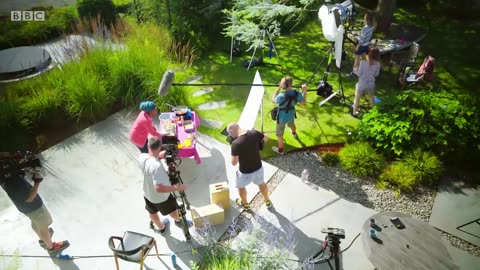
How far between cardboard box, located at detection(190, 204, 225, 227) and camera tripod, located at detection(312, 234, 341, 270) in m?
1.56

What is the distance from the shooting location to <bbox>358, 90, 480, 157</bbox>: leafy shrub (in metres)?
6.72

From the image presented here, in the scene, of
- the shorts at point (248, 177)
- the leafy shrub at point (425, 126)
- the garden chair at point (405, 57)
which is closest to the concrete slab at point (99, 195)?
the shorts at point (248, 177)

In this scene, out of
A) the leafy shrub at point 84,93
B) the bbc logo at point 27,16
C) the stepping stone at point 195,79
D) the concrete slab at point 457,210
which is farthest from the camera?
the bbc logo at point 27,16

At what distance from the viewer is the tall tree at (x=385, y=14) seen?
10781 mm

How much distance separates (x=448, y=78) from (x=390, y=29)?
232 cm

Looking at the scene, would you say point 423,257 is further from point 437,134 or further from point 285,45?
point 285,45

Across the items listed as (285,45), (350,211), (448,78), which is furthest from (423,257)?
(285,45)

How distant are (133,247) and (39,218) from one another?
1.47 metres

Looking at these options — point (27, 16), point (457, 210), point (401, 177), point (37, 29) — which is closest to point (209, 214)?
point (401, 177)

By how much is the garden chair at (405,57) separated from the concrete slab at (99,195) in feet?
15.1

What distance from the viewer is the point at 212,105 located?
28.7 feet

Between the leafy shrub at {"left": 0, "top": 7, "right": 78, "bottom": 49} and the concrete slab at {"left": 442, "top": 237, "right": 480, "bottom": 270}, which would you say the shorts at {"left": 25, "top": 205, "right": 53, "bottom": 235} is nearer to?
the concrete slab at {"left": 442, "top": 237, "right": 480, "bottom": 270}

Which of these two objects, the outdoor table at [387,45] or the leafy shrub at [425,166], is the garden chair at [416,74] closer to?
the outdoor table at [387,45]

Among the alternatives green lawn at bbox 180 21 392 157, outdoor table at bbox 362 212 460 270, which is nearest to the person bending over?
green lawn at bbox 180 21 392 157
